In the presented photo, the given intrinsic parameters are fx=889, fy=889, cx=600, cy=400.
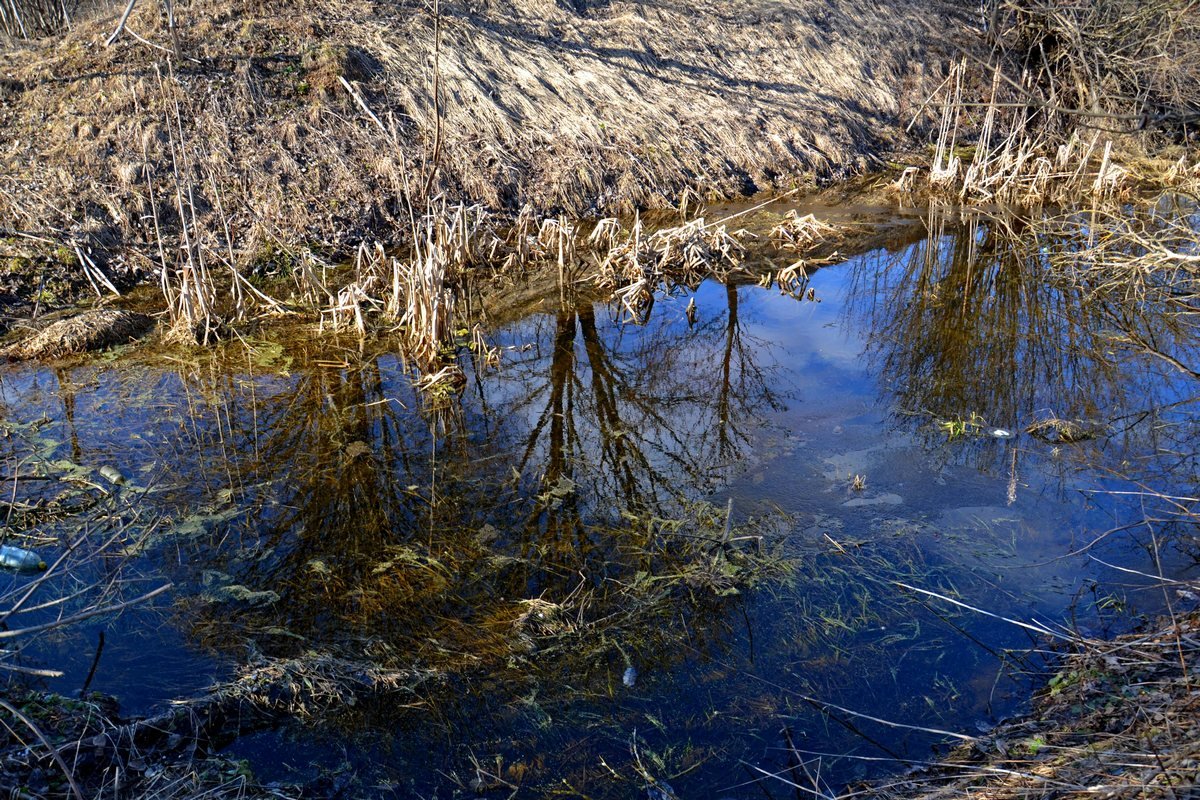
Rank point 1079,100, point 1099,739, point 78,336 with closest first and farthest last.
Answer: point 1099,739 < point 78,336 < point 1079,100

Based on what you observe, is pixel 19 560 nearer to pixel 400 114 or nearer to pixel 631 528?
pixel 631 528

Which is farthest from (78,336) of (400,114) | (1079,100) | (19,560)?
(1079,100)

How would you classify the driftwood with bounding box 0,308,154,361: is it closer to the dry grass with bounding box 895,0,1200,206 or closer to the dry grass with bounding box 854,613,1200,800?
the dry grass with bounding box 854,613,1200,800

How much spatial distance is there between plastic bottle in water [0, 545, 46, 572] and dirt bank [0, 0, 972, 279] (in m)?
3.82

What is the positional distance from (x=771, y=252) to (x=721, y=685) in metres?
6.77

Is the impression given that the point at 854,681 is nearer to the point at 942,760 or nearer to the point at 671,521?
the point at 942,760

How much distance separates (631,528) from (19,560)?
3484mm

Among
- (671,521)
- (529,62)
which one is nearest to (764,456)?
(671,521)

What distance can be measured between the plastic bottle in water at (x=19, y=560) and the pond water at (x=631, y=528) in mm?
220

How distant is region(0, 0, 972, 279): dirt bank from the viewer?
9.44 m

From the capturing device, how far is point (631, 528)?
5441 millimetres

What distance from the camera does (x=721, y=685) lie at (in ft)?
14.1

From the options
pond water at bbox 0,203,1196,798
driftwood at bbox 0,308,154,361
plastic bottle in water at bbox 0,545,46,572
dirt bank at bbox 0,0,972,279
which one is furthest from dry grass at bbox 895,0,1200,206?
plastic bottle in water at bbox 0,545,46,572

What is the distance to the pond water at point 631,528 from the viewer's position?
411cm
